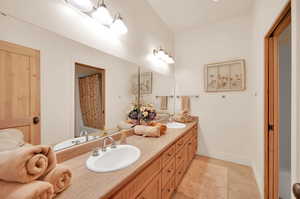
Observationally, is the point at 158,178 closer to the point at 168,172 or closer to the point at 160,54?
the point at 168,172

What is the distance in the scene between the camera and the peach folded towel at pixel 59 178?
60 centimetres

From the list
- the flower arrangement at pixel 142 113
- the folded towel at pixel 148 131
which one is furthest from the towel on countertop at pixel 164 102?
the folded towel at pixel 148 131

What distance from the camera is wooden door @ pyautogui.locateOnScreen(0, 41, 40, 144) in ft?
2.40

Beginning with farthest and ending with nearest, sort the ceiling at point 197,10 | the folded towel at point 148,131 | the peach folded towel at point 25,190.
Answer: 1. the ceiling at point 197,10
2. the folded towel at point 148,131
3. the peach folded towel at point 25,190

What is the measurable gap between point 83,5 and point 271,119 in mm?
2180

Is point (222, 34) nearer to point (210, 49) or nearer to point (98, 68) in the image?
point (210, 49)

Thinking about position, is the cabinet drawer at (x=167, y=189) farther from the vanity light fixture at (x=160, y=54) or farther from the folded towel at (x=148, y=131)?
the vanity light fixture at (x=160, y=54)

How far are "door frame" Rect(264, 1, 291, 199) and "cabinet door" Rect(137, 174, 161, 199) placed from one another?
1.21 metres

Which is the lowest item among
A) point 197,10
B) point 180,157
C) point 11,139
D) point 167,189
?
point 167,189

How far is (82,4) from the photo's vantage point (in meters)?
1.10

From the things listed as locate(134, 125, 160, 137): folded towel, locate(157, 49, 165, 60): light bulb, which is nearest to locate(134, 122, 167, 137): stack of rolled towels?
locate(134, 125, 160, 137): folded towel

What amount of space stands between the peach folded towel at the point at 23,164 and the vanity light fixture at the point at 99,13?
1137mm

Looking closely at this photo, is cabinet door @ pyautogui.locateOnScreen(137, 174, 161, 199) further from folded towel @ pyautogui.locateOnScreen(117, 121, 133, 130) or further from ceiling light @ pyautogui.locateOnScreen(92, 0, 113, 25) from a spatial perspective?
ceiling light @ pyautogui.locateOnScreen(92, 0, 113, 25)

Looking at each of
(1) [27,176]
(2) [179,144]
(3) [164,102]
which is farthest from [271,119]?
(1) [27,176]
